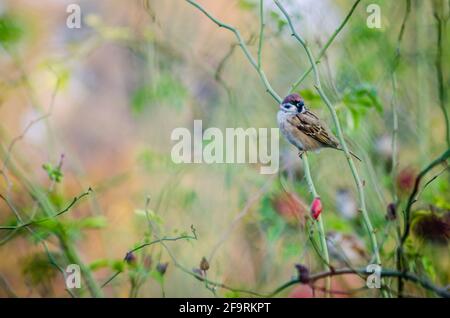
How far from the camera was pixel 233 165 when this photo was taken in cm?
146

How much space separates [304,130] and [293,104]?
0.09m

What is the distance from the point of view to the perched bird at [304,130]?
3.69 ft

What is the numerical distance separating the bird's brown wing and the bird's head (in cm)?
4

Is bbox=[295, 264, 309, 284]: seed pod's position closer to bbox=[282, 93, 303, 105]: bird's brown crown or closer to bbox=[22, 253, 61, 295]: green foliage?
bbox=[282, 93, 303, 105]: bird's brown crown

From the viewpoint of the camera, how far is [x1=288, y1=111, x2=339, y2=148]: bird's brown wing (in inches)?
45.3

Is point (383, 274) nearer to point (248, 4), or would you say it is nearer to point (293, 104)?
point (293, 104)

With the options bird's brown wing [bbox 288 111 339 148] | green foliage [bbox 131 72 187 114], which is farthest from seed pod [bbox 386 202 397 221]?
green foliage [bbox 131 72 187 114]

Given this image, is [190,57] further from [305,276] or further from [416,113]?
[305,276]

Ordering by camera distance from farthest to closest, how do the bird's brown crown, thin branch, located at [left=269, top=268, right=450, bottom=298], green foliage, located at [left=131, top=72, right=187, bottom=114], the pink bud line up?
green foliage, located at [left=131, top=72, right=187, bottom=114] → the bird's brown crown → the pink bud → thin branch, located at [left=269, top=268, right=450, bottom=298]

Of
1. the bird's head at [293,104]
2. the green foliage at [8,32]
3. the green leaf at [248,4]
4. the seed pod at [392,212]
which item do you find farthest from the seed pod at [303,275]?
the green foliage at [8,32]

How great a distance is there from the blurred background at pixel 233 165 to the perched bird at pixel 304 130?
42mm

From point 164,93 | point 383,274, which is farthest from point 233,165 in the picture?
point 383,274

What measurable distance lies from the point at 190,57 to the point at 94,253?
94cm
